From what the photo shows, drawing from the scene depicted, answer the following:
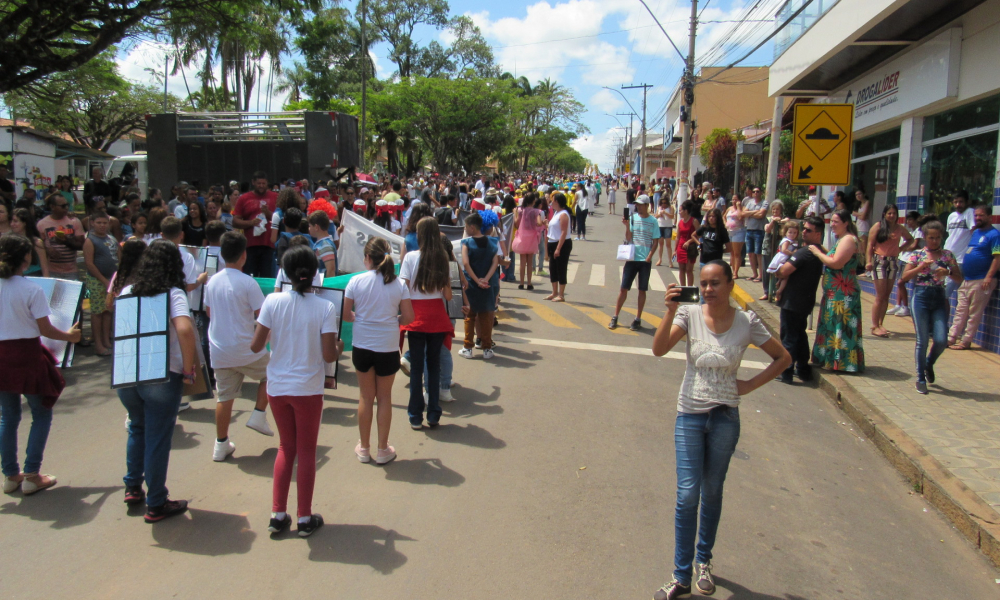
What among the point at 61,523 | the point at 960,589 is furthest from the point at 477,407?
the point at 960,589

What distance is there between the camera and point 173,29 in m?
13.7

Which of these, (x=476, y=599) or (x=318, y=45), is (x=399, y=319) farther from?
(x=318, y=45)

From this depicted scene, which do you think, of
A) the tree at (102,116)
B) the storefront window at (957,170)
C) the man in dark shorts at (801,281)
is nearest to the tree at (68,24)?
the man in dark shorts at (801,281)

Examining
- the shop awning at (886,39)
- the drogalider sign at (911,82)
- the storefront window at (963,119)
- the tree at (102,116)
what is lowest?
the storefront window at (963,119)

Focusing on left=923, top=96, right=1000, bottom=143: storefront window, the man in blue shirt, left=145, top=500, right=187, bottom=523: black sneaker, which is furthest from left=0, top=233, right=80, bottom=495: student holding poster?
left=923, top=96, right=1000, bottom=143: storefront window

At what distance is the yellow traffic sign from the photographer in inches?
358

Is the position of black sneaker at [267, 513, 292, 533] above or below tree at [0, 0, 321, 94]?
below

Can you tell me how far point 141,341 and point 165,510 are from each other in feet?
3.53

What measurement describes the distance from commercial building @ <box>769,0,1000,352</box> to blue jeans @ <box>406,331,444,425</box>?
735 centimetres

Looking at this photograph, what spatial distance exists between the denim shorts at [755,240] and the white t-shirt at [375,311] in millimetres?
11351

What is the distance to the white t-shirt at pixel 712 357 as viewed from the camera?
3541 mm

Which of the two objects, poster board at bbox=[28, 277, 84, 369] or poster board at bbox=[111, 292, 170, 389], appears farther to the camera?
poster board at bbox=[28, 277, 84, 369]

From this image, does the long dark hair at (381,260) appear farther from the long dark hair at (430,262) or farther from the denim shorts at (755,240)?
the denim shorts at (755,240)

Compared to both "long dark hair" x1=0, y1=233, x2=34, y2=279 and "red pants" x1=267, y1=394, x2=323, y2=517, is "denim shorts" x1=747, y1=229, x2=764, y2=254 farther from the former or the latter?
"long dark hair" x1=0, y1=233, x2=34, y2=279
